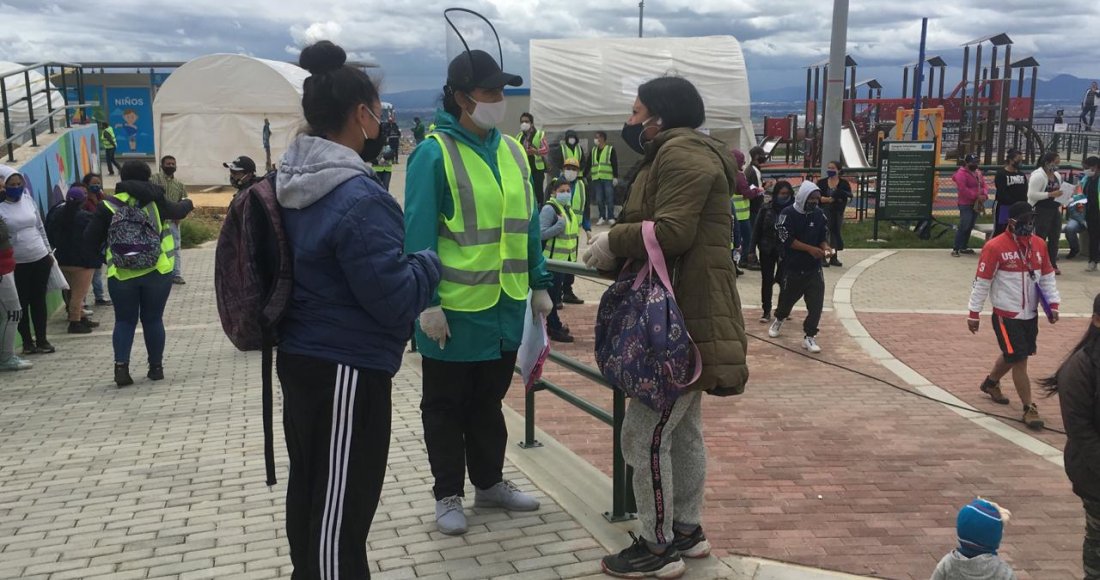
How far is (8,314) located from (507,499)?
6.24m

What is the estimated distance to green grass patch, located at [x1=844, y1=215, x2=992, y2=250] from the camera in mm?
16438

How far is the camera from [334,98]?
9.08 ft

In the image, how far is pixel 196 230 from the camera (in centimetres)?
1770

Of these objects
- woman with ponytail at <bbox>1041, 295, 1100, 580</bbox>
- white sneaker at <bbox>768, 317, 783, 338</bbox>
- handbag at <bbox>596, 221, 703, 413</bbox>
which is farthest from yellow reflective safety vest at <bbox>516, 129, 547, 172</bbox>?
handbag at <bbox>596, 221, 703, 413</bbox>

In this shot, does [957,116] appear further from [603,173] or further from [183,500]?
[183,500]

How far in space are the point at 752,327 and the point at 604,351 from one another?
721 cm

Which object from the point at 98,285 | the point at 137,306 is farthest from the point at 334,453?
the point at 98,285

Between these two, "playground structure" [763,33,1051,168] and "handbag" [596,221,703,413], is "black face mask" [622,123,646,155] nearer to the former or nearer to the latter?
"handbag" [596,221,703,413]

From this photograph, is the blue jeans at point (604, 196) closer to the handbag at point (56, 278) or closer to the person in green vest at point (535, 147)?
the person in green vest at point (535, 147)

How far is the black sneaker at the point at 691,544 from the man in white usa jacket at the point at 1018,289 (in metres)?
4.47

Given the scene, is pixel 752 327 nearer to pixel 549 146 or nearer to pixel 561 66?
pixel 549 146

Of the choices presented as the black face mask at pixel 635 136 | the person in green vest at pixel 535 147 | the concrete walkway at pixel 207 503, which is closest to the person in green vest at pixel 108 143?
the person in green vest at pixel 535 147

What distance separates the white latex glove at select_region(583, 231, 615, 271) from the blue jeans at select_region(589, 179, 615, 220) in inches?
613

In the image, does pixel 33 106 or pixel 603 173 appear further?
pixel 603 173
